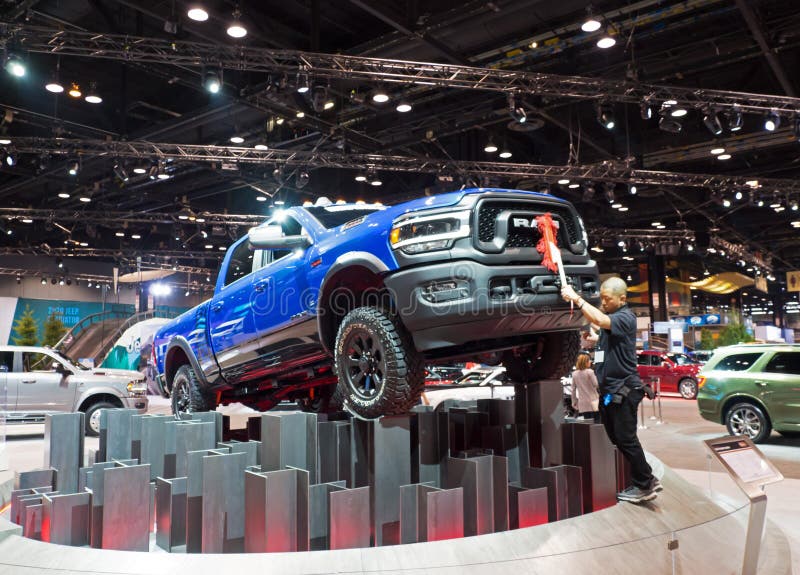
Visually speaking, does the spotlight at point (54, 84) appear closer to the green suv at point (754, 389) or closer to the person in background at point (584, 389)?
the person in background at point (584, 389)

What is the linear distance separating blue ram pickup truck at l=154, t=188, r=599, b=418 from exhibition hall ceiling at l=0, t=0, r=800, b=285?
5092 millimetres

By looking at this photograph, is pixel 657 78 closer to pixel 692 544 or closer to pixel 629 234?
pixel 629 234

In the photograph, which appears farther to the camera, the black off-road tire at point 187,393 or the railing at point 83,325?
the railing at point 83,325

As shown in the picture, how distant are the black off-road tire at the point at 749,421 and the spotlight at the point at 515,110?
5.44 metres

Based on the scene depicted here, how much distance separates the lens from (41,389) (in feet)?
37.8

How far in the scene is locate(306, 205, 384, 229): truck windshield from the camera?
489cm

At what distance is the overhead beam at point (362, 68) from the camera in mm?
8883

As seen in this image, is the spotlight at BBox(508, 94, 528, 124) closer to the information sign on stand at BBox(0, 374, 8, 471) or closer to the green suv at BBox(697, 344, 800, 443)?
the green suv at BBox(697, 344, 800, 443)

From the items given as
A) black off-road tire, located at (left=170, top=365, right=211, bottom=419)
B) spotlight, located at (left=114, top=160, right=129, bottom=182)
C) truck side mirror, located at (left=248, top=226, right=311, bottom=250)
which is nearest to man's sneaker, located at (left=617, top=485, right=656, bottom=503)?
truck side mirror, located at (left=248, top=226, right=311, bottom=250)

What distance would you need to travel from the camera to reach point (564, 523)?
3609 millimetres

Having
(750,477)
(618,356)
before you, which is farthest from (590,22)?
(750,477)

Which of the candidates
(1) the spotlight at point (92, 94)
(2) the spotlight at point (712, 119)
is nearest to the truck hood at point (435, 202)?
(2) the spotlight at point (712, 119)

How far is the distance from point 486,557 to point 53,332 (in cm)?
2459

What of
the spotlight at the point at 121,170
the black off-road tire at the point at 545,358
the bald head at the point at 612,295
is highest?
the spotlight at the point at 121,170
